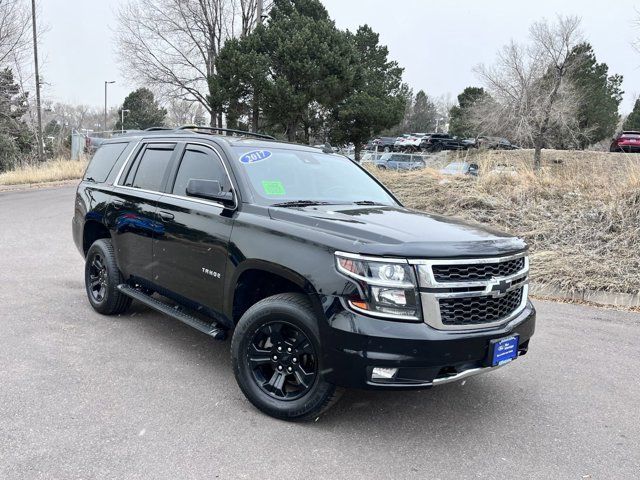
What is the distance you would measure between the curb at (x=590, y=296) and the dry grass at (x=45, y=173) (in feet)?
66.8

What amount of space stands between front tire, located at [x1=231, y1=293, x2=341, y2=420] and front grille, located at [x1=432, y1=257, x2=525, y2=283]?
2.62ft

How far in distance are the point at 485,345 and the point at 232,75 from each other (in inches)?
819

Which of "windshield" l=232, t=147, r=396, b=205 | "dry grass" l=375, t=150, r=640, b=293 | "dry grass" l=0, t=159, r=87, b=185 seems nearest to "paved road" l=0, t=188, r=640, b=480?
"windshield" l=232, t=147, r=396, b=205

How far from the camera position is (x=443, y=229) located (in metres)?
3.51

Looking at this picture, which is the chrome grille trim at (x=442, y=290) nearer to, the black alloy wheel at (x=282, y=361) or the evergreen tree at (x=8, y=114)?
the black alloy wheel at (x=282, y=361)

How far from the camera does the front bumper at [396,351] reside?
9.69 ft

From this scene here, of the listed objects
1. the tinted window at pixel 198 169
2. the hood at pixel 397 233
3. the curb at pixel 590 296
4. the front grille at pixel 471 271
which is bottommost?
the curb at pixel 590 296

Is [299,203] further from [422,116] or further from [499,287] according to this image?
[422,116]

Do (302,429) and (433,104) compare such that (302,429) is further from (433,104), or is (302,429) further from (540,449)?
(433,104)

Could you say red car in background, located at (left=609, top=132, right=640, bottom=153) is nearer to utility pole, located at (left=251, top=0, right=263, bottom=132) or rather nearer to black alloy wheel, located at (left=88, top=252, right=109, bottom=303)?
utility pole, located at (left=251, top=0, right=263, bottom=132)

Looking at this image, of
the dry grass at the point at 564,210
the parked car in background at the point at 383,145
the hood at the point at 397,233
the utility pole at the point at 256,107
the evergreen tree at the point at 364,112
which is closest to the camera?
the hood at the point at 397,233

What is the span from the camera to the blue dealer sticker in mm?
4186

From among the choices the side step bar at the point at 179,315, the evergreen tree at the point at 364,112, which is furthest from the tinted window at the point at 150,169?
the evergreen tree at the point at 364,112

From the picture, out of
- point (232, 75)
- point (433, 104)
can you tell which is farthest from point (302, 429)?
point (433, 104)
